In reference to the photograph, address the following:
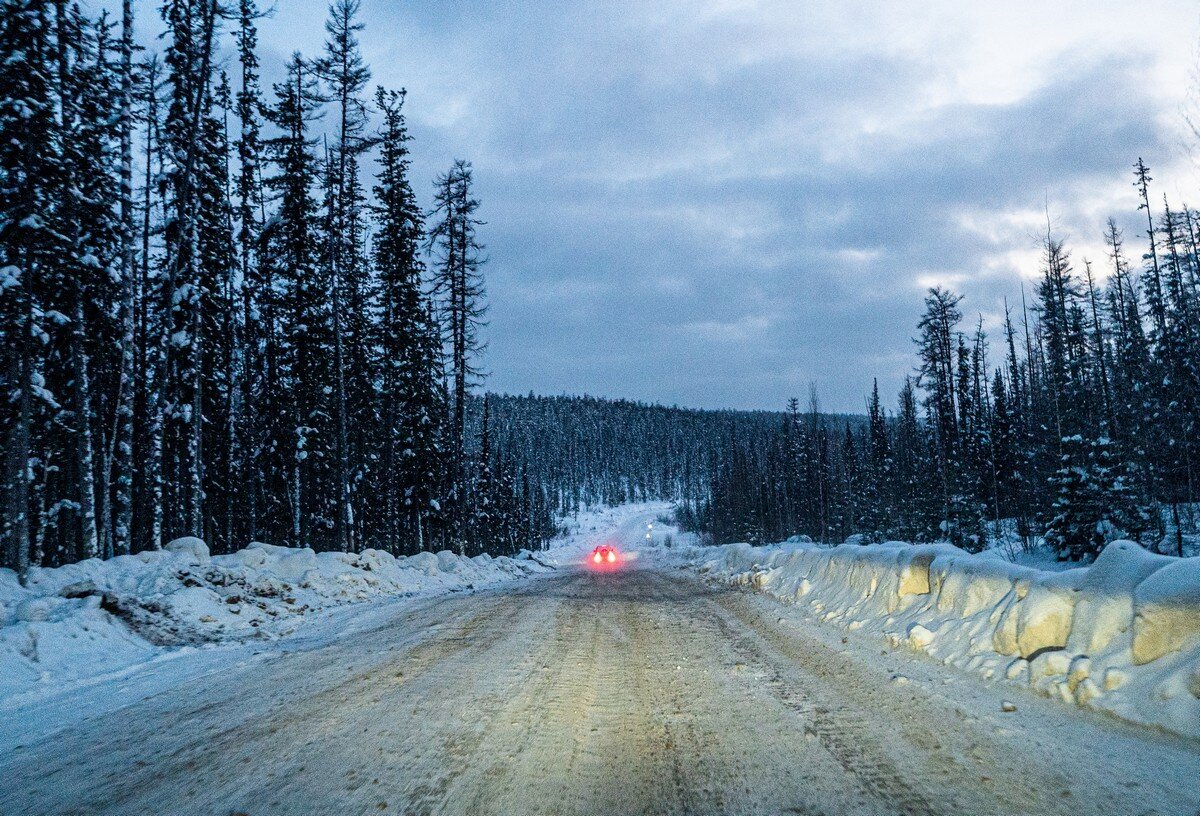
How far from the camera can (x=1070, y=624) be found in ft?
17.5

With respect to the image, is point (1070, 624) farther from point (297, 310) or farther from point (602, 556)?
point (602, 556)

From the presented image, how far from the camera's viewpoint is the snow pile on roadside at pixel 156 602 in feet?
23.0

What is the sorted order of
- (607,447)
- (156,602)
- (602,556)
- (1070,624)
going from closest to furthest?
(1070,624)
(156,602)
(602,556)
(607,447)

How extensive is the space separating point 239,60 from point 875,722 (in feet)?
92.0

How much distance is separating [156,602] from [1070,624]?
11206 millimetres

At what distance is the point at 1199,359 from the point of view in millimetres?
31859

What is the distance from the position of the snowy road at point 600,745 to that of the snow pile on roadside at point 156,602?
7.38ft

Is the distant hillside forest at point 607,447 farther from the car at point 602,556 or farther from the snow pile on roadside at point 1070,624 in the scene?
the snow pile on roadside at point 1070,624

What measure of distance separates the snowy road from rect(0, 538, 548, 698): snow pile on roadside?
2250 mm

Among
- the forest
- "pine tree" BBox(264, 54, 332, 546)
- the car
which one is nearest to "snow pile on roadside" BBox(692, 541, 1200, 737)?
the forest

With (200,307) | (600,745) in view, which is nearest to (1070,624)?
(600,745)

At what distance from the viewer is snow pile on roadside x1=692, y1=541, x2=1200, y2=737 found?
4355mm

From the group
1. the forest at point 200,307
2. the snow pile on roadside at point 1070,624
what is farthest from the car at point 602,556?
the snow pile on roadside at point 1070,624

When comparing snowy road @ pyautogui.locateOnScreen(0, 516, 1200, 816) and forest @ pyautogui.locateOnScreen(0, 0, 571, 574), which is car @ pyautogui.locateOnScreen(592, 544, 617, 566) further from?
snowy road @ pyautogui.locateOnScreen(0, 516, 1200, 816)
